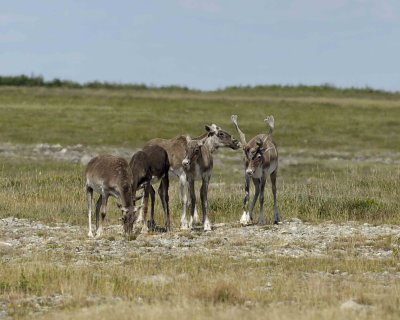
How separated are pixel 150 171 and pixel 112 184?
59.8 inches

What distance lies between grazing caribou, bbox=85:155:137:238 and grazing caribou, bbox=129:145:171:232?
25.3 inches

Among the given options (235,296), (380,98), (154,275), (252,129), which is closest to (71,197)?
(154,275)

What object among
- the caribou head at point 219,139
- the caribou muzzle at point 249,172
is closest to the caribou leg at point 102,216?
the caribou muzzle at point 249,172

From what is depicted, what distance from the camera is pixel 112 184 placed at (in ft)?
67.1

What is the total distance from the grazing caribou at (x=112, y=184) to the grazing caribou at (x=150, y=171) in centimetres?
64

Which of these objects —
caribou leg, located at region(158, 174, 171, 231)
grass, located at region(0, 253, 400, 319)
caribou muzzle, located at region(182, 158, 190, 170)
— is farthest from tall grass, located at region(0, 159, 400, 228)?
grass, located at region(0, 253, 400, 319)

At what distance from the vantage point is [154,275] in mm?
15602

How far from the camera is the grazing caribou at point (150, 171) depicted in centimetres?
2153

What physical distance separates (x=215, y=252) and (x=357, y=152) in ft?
107

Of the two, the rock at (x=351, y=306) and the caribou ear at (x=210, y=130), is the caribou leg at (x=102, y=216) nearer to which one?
the caribou ear at (x=210, y=130)

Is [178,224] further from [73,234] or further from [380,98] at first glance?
[380,98]

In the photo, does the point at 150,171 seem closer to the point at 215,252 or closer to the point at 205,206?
the point at 205,206

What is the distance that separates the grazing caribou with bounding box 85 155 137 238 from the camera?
66.0 feet

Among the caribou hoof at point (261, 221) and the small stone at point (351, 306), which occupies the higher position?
the small stone at point (351, 306)
